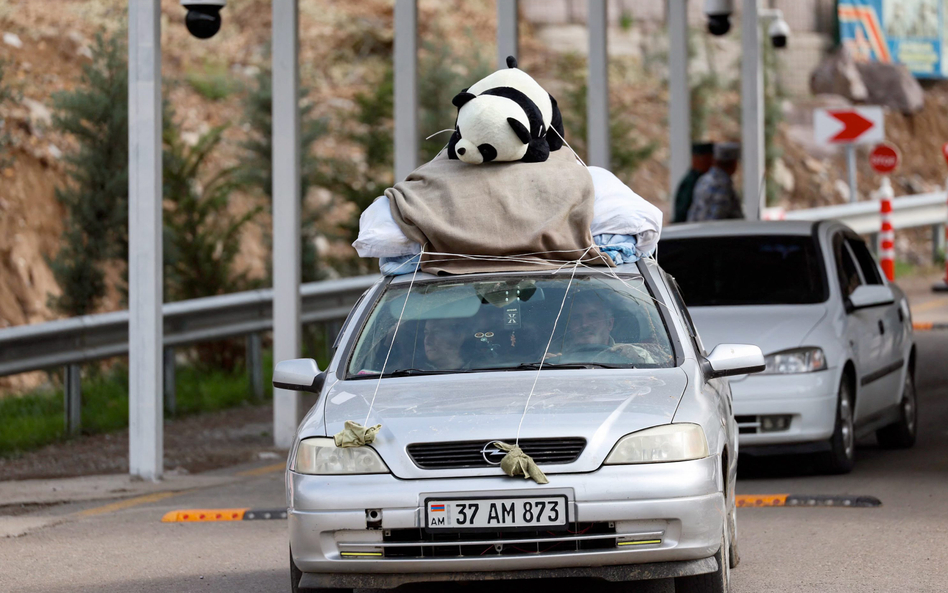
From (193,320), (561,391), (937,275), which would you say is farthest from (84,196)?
(937,275)

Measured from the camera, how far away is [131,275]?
10.5 meters

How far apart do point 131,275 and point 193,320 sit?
3392 mm

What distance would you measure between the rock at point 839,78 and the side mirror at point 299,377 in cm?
3482

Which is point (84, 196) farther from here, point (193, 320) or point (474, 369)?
point (474, 369)

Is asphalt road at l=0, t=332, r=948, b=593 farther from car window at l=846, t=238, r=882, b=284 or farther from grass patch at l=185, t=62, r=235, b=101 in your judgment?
Result: grass patch at l=185, t=62, r=235, b=101

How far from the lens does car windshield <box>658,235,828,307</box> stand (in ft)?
33.4

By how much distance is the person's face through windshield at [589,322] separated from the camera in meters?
6.46

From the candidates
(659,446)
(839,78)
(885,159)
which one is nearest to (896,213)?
(885,159)

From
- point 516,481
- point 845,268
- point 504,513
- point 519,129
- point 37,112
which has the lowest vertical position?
point 504,513

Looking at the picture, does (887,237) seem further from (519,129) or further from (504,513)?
(504,513)

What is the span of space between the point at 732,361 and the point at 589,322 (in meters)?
0.62

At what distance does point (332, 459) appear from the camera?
573 cm

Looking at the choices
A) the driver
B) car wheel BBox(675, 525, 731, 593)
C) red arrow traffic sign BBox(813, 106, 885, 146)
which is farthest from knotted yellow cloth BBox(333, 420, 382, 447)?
red arrow traffic sign BBox(813, 106, 885, 146)

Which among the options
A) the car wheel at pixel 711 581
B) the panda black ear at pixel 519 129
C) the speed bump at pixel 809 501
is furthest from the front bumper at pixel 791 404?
the car wheel at pixel 711 581
